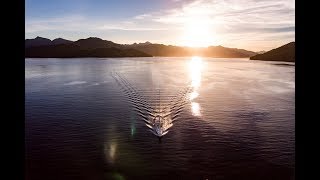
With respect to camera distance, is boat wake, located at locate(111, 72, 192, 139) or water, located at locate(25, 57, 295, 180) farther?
boat wake, located at locate(111, 72, 192, 139)

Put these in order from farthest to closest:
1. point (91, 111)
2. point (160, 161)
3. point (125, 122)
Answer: point (91, 111)
point (125, 122)
point (160, 161)

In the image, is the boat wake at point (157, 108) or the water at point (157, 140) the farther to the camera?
the boat wake at point (157, 108)

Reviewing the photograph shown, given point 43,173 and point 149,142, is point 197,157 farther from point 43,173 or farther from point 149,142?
point 43,173

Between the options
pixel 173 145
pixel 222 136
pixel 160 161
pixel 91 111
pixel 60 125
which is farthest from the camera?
pixel 91 111

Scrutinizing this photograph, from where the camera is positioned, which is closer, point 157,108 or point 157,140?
point 157,140
